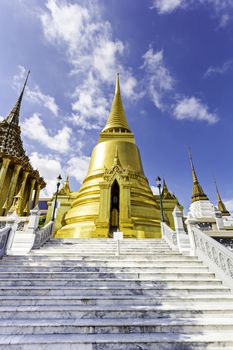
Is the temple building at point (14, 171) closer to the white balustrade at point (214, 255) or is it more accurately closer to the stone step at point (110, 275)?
the stone step at point (110, 275)

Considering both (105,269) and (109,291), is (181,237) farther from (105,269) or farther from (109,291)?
(109,291)

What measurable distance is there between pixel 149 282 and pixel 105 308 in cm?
161

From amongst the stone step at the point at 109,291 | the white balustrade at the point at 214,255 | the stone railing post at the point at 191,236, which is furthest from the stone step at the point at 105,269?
the stone railing post at the point at 191,236

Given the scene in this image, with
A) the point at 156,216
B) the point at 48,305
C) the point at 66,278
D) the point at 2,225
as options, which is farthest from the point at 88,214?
the point at 48,305

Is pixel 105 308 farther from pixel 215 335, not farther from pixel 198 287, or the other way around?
pixel 198 287

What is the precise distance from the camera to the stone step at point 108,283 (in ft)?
16.0

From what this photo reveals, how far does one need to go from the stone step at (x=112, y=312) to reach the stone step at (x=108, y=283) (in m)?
1.04

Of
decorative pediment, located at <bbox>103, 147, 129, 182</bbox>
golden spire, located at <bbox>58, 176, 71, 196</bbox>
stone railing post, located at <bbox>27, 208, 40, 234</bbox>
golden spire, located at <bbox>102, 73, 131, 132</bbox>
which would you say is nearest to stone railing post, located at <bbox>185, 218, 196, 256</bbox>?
stone railing post, located at <bbox>27, 208, 40, 234</bbox>

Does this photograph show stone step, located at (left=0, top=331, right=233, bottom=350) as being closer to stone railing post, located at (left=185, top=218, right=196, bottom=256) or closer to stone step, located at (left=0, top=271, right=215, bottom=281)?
stone step, located at (left=0, top=271, right=215, bottom=281)

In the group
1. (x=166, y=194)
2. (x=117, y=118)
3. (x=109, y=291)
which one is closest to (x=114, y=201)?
(x=166, y=194)

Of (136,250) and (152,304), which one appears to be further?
(136,250)

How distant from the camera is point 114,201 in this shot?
1484cm

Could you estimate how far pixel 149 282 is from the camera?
502cm

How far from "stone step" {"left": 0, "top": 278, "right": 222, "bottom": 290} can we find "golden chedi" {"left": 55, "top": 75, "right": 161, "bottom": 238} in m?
6.78
